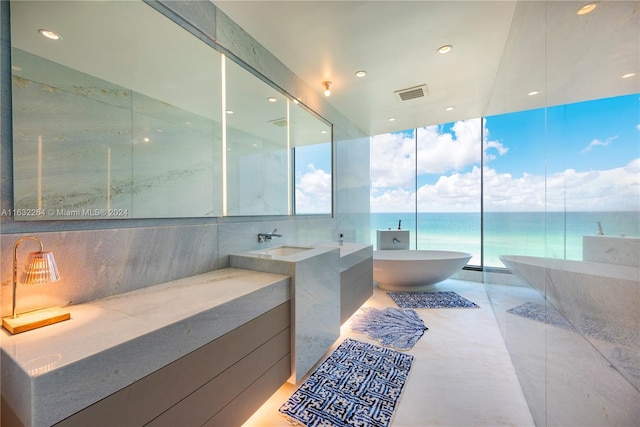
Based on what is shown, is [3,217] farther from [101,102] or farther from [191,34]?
[191,34]

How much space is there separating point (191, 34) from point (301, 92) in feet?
4.39

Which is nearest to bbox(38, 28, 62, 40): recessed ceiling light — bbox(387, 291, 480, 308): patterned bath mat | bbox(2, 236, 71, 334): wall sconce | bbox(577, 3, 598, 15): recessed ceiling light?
bbox(2, 236, 71, 334): wall sconce

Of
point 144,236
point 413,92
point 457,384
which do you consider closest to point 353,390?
point 457,384

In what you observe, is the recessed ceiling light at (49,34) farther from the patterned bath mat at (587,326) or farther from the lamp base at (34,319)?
the patterned bath mat at (587,326)

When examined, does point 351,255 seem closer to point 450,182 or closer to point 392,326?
point 392,326

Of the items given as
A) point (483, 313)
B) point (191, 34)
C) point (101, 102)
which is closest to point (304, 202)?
point (191, 34)

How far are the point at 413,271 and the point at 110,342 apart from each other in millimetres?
3522

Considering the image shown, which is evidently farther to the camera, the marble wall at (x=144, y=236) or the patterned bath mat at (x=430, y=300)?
the patterned bath mat at (x=430, y=300)

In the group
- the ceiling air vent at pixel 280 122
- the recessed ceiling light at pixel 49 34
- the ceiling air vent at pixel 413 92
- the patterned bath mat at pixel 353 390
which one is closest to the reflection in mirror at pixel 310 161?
the ceiling air vent at pixel 280 122

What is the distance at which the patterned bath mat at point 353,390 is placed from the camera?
151 centimetres

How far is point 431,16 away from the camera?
192 centimetres

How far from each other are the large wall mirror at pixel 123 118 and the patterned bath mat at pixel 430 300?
8.17 ft

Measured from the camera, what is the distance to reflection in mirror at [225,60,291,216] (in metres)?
2.03

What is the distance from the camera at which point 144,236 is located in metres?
1.42
